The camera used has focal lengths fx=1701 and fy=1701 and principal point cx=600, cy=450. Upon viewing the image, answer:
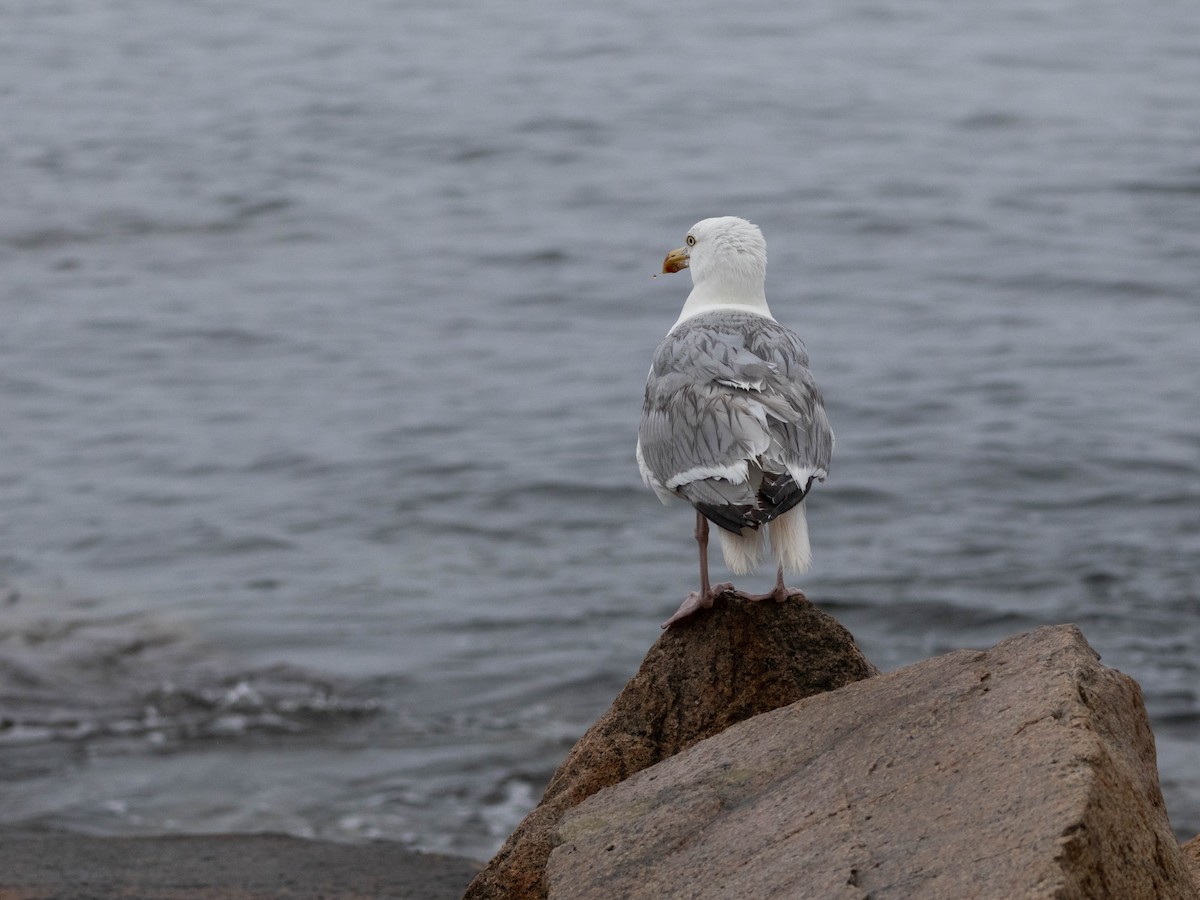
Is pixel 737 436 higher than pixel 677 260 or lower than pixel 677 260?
lower

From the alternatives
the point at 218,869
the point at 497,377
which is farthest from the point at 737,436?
the point at 497,377

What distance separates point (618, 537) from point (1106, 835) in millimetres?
8652

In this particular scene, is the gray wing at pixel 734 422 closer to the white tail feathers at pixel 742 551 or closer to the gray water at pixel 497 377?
the white tail feathers at pixel 742 551

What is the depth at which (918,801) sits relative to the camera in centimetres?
399

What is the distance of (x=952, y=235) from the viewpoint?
62.1 feet

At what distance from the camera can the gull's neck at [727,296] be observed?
619cm

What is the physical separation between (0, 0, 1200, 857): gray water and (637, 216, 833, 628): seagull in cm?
338

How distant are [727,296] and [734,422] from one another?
1070 millimetres

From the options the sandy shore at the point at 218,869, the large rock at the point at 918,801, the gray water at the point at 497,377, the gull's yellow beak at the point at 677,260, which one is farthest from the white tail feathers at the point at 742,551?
the gray water at the point at 497,377

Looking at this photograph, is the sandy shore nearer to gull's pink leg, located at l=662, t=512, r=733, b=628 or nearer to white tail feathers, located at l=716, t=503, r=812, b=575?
gull's pink leg, located at l=662, t=512, r=733, b=628

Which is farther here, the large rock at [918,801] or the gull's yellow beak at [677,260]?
the gull's yellow beak at [677,260]

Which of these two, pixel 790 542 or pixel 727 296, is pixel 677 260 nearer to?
pixel 727 296

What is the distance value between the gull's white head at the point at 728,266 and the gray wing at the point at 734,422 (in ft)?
0.68

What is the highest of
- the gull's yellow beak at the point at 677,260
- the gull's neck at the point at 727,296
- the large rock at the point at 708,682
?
the gull's yellow beak at the point at 677,260
